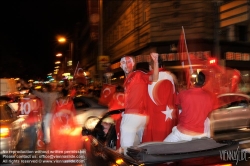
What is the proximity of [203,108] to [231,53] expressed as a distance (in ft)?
72.0

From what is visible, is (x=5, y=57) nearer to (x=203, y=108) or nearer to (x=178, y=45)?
(x=178, y=45)

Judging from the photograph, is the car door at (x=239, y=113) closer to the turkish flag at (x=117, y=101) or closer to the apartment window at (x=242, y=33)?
the turkish flag at (x=117, y=101)

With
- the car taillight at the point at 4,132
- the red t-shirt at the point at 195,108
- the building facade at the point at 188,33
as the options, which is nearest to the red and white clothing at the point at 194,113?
the red t-shirt at the point at 195,108

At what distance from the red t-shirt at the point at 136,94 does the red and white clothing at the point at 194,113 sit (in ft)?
1.69

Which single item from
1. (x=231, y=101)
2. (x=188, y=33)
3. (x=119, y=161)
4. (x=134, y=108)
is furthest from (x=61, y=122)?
(x=188, y=33)

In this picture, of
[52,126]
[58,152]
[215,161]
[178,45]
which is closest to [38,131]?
[52,126]

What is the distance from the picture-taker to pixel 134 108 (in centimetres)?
430

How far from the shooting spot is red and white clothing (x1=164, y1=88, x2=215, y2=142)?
4016 millimetres

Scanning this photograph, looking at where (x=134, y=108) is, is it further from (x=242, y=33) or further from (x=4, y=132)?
(x=242, y=33)

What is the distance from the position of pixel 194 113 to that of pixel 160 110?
57 centimetres

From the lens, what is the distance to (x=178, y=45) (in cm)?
2498

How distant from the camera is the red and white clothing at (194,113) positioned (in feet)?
13.2

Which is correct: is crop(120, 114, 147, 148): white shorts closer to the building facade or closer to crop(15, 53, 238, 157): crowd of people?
crop(15, 53, 238, 157): crowd of people

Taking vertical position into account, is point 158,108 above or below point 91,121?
above
